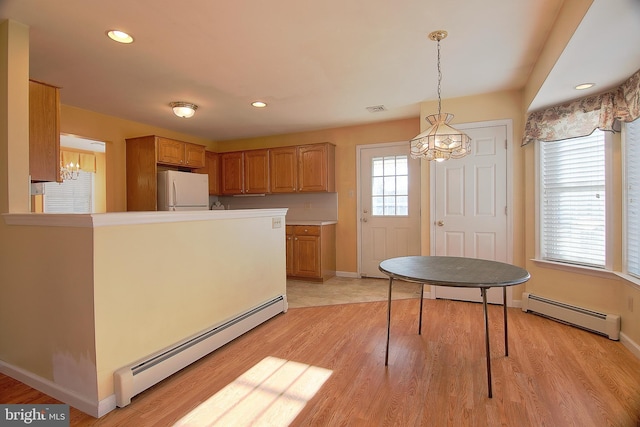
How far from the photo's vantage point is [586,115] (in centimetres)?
275

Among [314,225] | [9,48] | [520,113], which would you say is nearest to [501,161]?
[520,113]

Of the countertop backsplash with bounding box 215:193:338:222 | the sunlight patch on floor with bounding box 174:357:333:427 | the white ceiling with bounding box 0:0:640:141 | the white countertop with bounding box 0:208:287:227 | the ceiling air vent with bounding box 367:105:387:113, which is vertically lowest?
the sunlight patch on floor with bounding box 174:357:333:427

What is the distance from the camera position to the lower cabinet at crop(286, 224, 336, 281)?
4.67 metres

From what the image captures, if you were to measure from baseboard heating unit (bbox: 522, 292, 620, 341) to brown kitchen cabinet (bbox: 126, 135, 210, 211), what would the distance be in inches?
183

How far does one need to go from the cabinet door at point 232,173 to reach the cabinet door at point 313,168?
1.14 m

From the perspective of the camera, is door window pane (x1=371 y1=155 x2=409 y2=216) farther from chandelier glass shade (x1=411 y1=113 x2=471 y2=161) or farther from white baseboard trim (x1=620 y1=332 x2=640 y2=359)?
white baseboard trim (x1=620 y1=332 x2=640 y2=359)

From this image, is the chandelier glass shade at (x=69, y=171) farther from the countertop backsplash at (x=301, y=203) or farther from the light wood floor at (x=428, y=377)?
the light wood floor at (x=428, y=377)

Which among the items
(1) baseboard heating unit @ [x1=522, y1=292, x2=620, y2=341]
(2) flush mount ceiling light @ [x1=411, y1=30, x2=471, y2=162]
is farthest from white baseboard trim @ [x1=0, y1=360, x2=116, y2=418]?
(1) baseboard heating unit @ [x1=522, y1=292, x2=620, y2=341]

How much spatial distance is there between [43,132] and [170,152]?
86.2 inches

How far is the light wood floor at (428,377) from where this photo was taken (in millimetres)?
1670

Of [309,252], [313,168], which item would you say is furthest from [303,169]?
[309,252]

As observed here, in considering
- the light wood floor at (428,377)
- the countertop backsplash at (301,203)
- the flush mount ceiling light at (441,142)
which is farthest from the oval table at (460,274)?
the countertop backsplash at (301,203)

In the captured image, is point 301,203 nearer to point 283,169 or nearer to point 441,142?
point 283,169

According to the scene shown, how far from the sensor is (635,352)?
2318 mm
